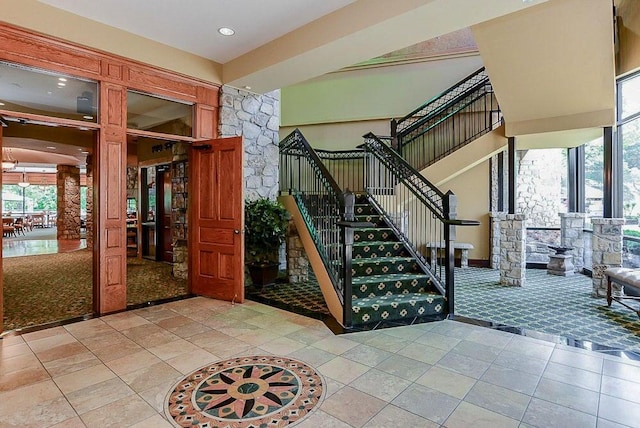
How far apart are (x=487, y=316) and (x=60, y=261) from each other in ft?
29.8

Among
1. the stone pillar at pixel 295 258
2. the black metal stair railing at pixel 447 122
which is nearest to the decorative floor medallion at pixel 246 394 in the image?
the stone pillar at pixel 295 258

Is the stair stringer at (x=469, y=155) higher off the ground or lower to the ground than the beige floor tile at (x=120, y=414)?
higher

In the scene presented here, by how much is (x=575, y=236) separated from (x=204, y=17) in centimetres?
760

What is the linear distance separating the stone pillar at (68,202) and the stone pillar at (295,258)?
11.6 m

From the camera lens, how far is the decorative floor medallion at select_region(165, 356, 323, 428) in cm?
220

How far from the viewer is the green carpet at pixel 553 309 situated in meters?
3.68

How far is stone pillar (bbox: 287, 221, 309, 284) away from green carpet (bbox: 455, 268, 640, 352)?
2548 mm

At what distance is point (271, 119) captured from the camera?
19.7 feet

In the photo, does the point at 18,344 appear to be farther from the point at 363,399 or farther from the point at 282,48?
the point at 282,48

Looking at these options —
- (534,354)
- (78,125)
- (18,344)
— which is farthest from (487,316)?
(78,125)

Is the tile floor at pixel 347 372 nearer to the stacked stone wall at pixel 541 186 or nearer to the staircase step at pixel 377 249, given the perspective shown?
the staircase step at pixel 377 249

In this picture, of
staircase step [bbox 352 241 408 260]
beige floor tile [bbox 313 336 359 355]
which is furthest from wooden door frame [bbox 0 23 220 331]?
staircase step [bbox 352 241 408 260]

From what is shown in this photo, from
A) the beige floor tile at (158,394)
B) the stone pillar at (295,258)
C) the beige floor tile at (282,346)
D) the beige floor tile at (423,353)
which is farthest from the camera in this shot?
the stone pillar at (295,258)

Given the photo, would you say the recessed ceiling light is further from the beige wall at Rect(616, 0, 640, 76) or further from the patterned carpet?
the beige wall at Rect(616, 0, 640, 76)
